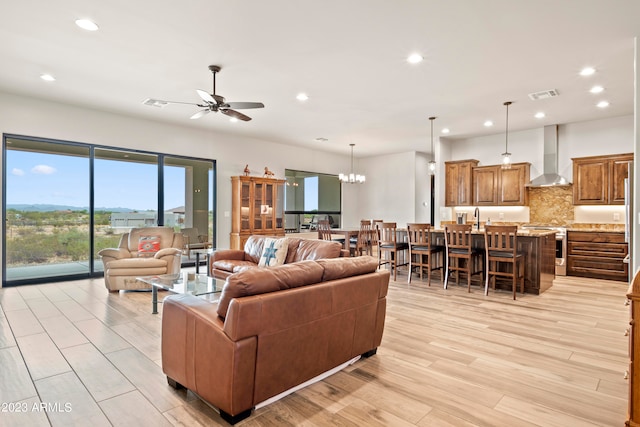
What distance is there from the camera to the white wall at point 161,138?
5426mm

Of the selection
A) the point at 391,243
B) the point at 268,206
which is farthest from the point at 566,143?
the point at 268,206

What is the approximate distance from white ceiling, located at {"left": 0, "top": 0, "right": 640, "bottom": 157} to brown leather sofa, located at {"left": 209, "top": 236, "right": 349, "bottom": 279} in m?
2.18

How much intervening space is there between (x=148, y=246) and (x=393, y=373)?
443cm

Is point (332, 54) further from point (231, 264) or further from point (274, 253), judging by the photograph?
point (231, 264)

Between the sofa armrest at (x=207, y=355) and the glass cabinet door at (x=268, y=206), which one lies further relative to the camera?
the glass cabinet door at (x=268, y=206)

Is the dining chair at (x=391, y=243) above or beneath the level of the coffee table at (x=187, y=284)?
above

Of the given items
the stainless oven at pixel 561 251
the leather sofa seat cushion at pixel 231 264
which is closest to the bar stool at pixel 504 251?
the stainless oven at pixel 561 251

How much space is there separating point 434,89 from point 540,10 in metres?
1.98

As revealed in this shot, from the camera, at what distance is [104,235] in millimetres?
6312

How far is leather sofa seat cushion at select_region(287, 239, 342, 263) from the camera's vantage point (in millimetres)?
4352

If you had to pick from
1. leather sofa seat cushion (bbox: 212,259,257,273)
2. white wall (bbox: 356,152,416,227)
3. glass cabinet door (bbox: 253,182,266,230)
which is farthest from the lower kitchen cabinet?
glass cabinet door (bbox: 253,182,266,230)

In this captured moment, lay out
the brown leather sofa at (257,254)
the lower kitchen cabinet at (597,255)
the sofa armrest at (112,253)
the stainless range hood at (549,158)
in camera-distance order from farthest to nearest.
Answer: the stainless range hood at (549,158)
the lower kitchen cabinet at (597,255)
the sofa armrest at (112,253)
the brown leather sofa at (257,254)

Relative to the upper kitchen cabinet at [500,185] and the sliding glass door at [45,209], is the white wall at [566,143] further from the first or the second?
the sliding glass door at [45,209]

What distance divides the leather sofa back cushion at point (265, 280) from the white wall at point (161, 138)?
5.12m
